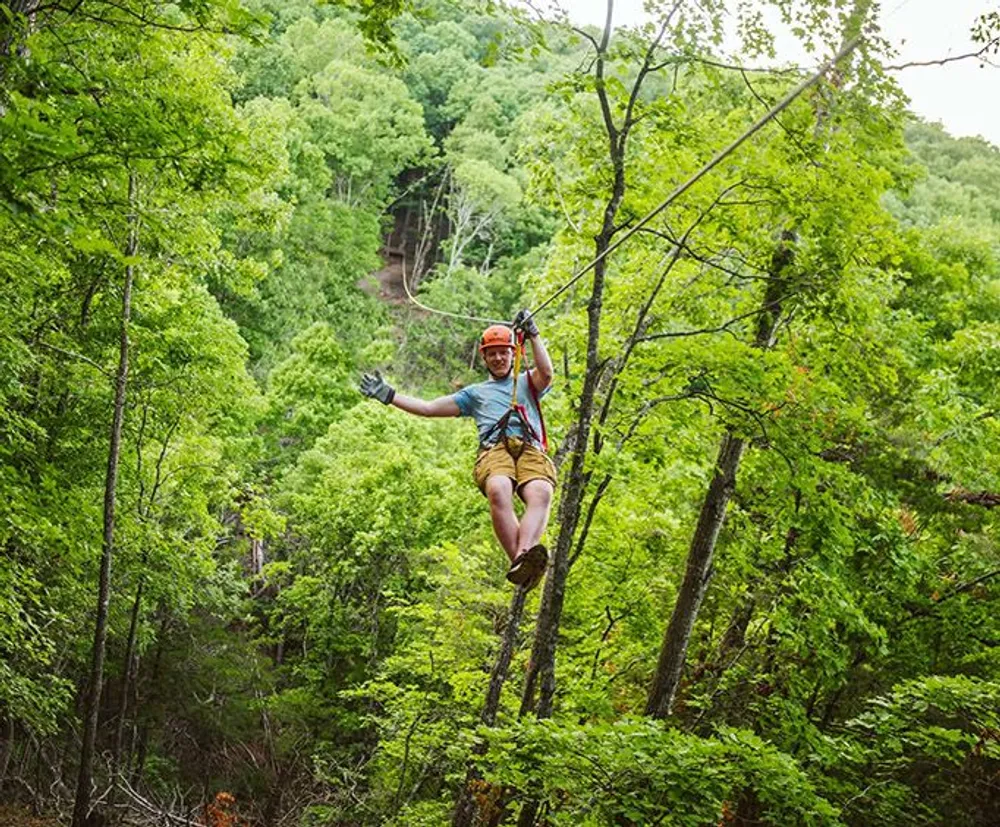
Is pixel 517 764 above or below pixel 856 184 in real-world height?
below

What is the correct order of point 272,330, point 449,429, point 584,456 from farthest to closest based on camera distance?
point 272,330 → point 449,429 → point 584,456

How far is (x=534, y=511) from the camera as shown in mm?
5508

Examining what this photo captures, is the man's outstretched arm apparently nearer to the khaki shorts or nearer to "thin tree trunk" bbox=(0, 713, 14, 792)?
the khaki shorts

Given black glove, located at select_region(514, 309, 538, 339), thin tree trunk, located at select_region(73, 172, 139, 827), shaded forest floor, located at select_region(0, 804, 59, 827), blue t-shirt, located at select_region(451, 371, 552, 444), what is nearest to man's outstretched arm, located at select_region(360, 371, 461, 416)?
blue t-shirt, located at select_region(451, 371, 552, 444)

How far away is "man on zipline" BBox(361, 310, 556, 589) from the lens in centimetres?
546

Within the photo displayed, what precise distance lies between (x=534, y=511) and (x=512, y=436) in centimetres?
53

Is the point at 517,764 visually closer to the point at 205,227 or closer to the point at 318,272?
the point at 205,227

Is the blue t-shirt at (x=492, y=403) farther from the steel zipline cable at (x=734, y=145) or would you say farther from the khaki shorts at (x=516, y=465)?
the steel zipline cable at (x=734, y=145)

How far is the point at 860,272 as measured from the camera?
778 centimetres

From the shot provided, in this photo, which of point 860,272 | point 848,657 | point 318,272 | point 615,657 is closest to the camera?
point 860,272

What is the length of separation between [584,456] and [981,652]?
4.63 meters

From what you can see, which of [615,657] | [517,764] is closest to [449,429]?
[615,657]

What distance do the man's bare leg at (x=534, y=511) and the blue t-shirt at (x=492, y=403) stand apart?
37 cm

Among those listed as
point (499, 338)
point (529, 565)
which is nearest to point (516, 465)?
point (529, 565)
